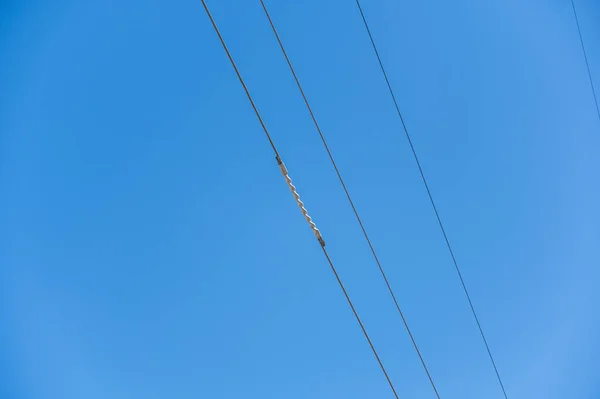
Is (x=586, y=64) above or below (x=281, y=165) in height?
below

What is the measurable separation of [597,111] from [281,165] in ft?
49.8

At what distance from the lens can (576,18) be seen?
14547mm

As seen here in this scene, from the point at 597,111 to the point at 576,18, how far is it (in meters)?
3.67

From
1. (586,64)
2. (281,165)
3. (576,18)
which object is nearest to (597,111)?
(586,64)

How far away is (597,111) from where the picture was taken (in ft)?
47.9

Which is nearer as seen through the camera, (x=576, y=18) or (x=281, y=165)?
(x=281, y=165)

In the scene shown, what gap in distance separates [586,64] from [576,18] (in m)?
1.83

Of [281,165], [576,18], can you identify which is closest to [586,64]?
[576,18]

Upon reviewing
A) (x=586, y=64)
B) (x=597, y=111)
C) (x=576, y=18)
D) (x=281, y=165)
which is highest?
(x=281, y=165)

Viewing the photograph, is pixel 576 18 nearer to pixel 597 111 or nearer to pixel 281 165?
pixel 597 111

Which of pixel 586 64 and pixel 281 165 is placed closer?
pixel 281 165

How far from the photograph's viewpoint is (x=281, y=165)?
5445 millimetres

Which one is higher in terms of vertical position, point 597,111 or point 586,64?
point 586,64

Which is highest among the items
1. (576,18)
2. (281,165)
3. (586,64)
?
(281,165)
